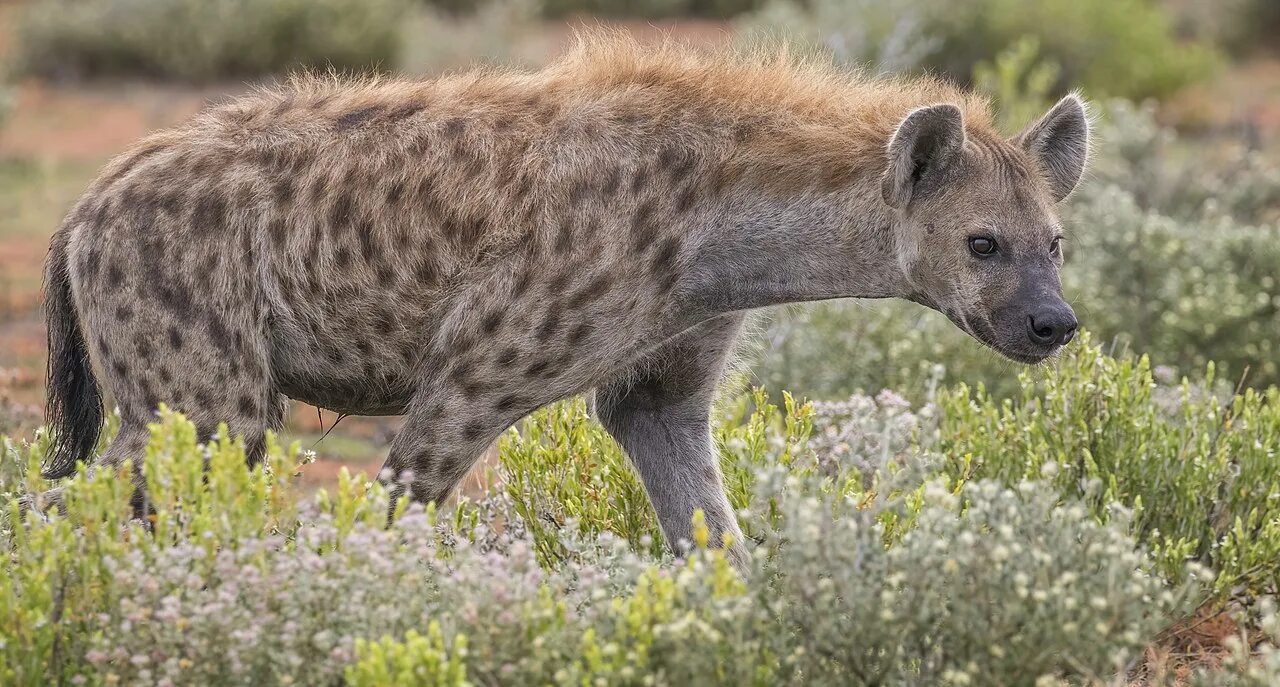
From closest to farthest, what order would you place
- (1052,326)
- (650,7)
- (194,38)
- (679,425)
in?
(1052,326)
(679,425)
(194,38)
(650,7)

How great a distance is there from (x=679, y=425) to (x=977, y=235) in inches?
39.1

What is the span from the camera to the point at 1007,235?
4012mm

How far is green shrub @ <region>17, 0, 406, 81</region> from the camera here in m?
17.9

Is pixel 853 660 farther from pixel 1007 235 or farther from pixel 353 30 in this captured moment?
pixel 353 30

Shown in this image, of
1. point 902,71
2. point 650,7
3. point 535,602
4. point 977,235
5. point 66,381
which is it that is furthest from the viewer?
point 650,7

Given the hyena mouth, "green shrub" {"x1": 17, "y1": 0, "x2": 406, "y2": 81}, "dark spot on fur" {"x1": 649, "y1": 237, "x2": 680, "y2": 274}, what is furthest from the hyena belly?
"green shrub" {"x1": 17, "y1": 0, "x2": 406, "y2": 81}

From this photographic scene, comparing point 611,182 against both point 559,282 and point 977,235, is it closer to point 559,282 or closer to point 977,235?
point 559,282

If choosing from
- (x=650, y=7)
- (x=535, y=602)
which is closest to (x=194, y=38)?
(x=650, y=7)

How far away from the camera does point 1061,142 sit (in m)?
4.42

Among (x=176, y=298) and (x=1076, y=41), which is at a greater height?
(x=176, y=298)

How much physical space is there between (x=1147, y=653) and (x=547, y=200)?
2097 millimetres

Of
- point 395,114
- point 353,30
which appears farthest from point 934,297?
point 353,30

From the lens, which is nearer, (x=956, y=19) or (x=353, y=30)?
(x=956, y=19)

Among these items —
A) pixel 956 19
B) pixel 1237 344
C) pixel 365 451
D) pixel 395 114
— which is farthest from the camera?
pixel 956 19
